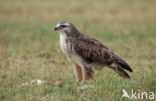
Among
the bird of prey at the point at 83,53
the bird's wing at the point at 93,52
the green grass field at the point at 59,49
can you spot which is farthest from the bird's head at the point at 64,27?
the green grass field at the point at 59,49

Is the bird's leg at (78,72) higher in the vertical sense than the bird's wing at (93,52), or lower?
lower

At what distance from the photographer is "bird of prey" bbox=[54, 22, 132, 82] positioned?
834cm

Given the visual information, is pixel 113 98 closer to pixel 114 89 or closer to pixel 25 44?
pixel 114 89

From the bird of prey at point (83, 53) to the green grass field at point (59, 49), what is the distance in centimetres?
27

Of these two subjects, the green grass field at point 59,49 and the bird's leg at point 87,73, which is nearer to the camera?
the green grass field at point 59,49

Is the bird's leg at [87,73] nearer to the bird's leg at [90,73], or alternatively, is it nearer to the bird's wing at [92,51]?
the bird's leg at [90,73]

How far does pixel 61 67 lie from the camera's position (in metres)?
10.3

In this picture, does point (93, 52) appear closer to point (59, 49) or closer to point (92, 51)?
point (92, 51)

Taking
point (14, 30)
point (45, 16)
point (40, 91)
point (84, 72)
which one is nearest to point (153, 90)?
point (84, 72)

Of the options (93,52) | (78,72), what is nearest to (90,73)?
(78,72)

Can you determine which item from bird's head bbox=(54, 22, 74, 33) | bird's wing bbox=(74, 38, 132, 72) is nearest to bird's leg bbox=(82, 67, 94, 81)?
bird's wing bbox=(74, 38, 132, 72)

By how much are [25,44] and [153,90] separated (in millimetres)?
6479

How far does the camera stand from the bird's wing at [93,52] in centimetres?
838

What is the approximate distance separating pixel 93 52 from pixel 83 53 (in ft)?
0.80
